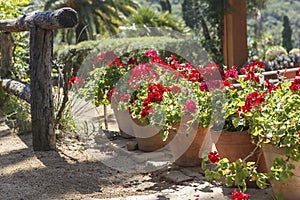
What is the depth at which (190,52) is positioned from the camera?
9727 mm

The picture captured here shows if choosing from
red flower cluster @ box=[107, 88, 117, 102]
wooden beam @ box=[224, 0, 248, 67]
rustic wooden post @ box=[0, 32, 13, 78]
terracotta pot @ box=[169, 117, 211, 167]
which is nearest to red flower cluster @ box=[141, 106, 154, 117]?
terracotta pot @ box=[169, 117, 211, 167]

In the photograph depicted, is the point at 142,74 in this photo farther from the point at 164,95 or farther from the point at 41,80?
the point at 41,80

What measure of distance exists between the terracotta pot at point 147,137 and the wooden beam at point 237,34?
13.8ft

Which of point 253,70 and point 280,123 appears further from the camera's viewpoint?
point 253,70

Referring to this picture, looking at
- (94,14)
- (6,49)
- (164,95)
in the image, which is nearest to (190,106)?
(164,95)

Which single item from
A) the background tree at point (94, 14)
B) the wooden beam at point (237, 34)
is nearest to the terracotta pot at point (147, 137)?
the wooden beam at point (237, 34)

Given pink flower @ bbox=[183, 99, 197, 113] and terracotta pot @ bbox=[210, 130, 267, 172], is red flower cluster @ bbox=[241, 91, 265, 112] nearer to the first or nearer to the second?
terracotta pot @ bbox=[210, 130, 267, 172]

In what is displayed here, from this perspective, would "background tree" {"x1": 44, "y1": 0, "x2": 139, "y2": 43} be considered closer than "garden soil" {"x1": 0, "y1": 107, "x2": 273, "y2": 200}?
No

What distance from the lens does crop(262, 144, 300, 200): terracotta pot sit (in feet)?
8.60

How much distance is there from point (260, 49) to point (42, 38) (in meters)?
7.90

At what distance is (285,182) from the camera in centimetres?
267

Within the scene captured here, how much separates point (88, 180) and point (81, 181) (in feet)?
0.19

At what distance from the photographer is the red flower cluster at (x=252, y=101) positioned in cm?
278

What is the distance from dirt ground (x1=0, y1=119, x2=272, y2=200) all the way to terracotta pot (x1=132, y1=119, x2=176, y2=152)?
39cm
